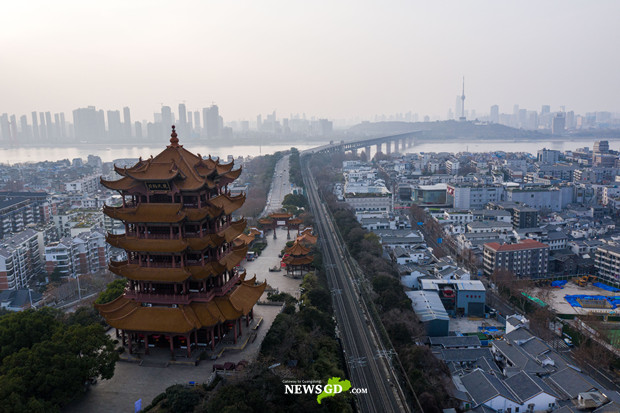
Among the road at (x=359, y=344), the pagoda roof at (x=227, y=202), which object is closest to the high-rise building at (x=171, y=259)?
the pagoda roof at (x=227, y=202)

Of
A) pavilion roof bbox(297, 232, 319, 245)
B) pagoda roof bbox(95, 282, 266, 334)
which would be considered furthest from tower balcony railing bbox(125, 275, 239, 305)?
pavilion roof bbox(297, 232, 319, 245)

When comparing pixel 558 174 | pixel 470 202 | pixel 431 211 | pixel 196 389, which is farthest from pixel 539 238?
pixel 558 174

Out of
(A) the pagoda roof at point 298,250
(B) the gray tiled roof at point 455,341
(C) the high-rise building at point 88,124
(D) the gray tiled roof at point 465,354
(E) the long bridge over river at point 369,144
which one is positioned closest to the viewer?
(D) the gray tiled roof at point 465,354

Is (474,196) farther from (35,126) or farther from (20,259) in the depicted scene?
(35,126)

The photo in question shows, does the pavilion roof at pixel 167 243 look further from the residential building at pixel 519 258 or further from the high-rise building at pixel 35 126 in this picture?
the high-rise building at pixel 35 126

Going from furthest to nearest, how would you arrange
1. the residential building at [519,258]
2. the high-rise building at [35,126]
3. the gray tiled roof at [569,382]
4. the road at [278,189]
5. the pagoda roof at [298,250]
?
the high-rise building at [35,126] → the road at [278,189] → the residential building at [519,258] → the pagoda roof at [298,250] → the gray tiled roof at [569,382]

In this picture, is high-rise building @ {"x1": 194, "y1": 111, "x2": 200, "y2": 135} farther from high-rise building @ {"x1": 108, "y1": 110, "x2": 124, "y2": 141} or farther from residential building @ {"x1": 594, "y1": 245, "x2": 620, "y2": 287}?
residential building @ {"x1": 594, "y1": 245, "x2": 620, "y2": 287}
